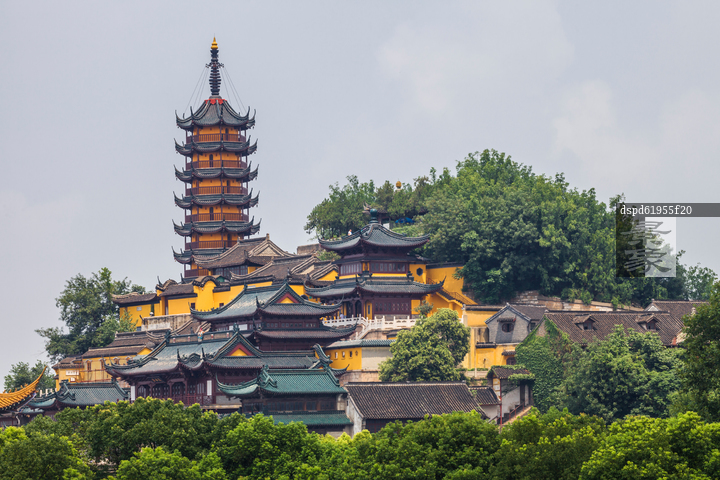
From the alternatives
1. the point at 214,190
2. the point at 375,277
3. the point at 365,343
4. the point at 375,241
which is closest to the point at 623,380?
the point at 365,343

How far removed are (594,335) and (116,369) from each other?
23317 millimetres

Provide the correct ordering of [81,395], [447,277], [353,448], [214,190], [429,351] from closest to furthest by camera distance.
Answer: [353,448] → [429,351] → [81,395] → [447,277] → [214,190]

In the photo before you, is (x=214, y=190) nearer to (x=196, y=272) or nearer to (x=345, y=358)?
(x=196, y=272)

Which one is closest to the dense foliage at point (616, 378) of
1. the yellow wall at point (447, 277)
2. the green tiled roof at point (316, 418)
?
the green tiled roof at point (316, 418)

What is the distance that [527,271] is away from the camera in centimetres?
7206

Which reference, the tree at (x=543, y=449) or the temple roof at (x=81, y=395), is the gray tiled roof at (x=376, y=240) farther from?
the tree at (x=543, y=449)

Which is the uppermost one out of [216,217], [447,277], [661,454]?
[216,217]

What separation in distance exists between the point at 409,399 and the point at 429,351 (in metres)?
4.89

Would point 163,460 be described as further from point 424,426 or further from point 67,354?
point 67,354

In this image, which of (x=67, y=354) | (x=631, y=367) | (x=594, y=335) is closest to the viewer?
(x=631, y=367)

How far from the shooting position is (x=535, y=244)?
72062mm

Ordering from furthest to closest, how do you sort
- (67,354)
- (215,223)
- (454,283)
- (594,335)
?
(215,223), (67,354), (454,283), (594,335)

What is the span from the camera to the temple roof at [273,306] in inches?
2483

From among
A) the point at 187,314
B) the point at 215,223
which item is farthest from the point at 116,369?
the point at 215,223
